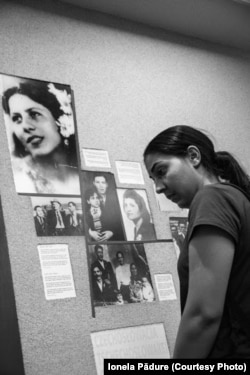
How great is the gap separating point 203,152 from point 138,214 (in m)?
0.68

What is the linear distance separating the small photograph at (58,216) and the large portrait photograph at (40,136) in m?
0.03

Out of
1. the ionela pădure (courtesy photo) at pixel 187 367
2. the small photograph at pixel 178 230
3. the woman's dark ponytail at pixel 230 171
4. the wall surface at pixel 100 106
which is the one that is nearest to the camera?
the ionela pădure (courtesy photo) at pixel 187 367

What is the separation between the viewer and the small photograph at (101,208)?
182 cm

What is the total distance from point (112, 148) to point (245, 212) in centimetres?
99

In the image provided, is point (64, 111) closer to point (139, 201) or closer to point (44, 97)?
point (44, 97)

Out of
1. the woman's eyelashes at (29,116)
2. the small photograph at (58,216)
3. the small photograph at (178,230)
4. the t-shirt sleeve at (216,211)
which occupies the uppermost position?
the woman's eyelashes at (29,116)

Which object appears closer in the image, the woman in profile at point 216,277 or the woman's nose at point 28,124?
→ the woman in profile at point 216,277

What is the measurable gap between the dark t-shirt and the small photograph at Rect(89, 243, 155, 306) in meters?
0.75

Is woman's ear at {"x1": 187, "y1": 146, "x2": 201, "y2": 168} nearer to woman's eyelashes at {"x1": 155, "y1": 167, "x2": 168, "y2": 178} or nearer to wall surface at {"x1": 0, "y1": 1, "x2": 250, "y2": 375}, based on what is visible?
woman's eyelashes at {"x1": 155, "y1": 167, "x2": 168, "y2": 178}

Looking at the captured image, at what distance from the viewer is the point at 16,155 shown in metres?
1.73

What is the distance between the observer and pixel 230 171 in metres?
1.32

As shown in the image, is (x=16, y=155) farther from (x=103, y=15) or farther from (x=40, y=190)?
(x=103, y=15)

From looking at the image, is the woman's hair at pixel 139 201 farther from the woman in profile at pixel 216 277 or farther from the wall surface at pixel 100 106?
the woman in profile at pixel 216 277

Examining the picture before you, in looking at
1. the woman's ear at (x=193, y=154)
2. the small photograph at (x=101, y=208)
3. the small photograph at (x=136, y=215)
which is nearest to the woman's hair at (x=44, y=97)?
the small photograph at (x=101, y=208)
